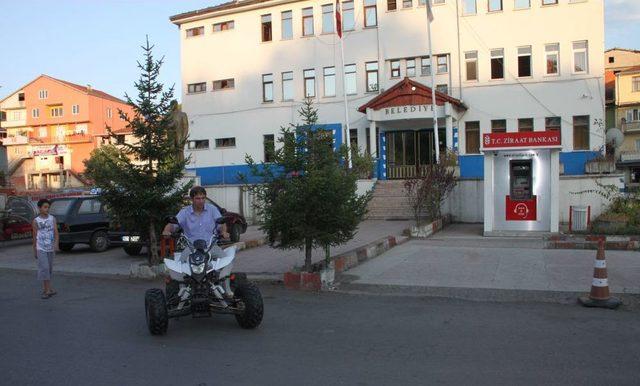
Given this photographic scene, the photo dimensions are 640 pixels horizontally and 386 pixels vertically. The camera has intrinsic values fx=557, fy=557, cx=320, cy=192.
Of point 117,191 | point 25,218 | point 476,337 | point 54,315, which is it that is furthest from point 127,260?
point 476,337

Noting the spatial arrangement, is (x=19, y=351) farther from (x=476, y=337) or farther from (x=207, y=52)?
(x=207, y=52)

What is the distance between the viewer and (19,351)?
5.88 meters

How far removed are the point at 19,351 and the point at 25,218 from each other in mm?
15840

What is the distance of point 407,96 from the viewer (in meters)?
27.7

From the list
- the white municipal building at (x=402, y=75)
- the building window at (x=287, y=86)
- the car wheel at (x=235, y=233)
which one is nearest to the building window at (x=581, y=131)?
the white municipal building at (x=402, y=75)

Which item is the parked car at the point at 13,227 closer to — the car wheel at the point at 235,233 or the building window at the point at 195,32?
the car wheel at the point at 235,233

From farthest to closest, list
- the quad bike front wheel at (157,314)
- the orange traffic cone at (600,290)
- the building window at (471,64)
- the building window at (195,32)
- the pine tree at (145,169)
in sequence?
the building window at (195,32)
the building window at (471,64)
the pine tree at (145,169)
the orange traffic cone at (600,290)
the quad bike front wheel at (157,314)

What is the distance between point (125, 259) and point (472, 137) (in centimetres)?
2043

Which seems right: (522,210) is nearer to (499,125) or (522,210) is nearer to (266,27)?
(499,125)

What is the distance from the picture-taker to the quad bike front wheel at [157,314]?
6.20m

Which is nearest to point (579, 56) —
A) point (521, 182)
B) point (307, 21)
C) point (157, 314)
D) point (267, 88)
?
point (307, 21)

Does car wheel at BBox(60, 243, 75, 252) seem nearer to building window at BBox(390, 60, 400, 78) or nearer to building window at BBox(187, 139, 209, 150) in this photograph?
building window at BBox(187, 139, 209, 150)

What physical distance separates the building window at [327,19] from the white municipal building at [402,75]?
6cm

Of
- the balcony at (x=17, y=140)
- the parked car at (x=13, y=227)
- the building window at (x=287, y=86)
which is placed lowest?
the parked car at (x=13, y=227)
